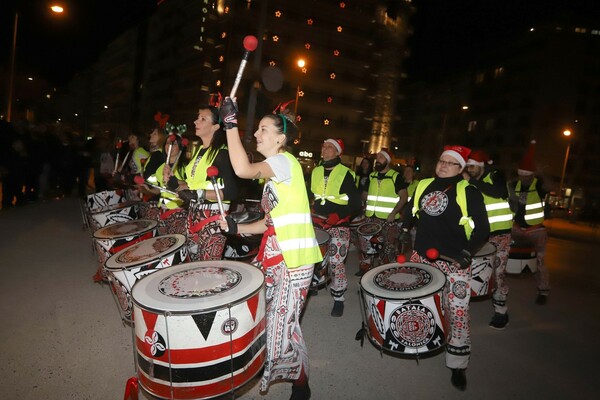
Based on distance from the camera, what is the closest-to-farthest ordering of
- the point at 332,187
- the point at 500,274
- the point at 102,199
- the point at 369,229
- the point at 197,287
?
the point at 197,287
the point at 500,274
the point at 332,187
the point at 102,199
the point at 369,229

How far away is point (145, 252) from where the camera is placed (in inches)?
127

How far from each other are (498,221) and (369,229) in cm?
222

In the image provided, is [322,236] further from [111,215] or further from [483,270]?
[111,215]

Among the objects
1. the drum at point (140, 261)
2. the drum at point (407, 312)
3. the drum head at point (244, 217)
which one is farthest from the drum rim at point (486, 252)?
the drum at point (140, 261)

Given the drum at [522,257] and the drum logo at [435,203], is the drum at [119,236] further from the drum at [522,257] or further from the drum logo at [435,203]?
the drum at [522,257]

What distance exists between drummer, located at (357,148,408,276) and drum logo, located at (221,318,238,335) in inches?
180

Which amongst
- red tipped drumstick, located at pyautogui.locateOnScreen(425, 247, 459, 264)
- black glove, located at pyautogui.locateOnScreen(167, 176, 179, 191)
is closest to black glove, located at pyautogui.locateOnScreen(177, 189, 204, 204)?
black glove, located at pyautogui.locateOnScreen(167, 176, 179, 191)

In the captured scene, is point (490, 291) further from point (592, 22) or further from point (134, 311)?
point (592, 22)

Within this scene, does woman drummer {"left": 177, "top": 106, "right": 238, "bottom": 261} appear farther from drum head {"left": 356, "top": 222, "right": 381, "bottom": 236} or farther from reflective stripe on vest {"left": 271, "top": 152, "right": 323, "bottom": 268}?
drum head {"left": 356, "top": 222, "right": 381, "bottom": 236}

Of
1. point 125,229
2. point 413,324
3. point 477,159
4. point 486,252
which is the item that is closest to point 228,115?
point 413,324

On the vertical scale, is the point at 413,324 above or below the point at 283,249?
below

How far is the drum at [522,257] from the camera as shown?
5.64 meters

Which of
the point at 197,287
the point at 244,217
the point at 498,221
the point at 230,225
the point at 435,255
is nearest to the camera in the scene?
the point at 197,287

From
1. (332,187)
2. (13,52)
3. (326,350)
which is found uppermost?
(13,52)
